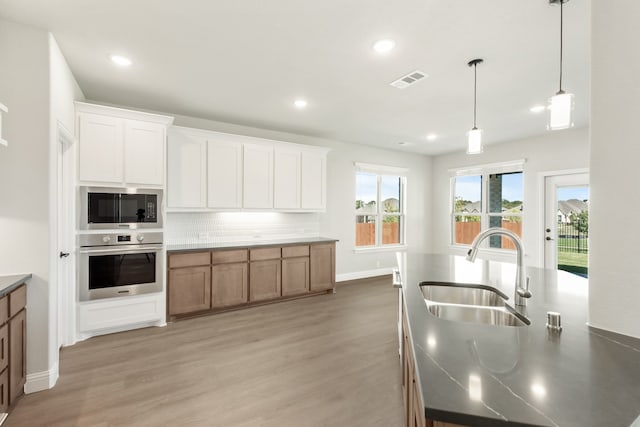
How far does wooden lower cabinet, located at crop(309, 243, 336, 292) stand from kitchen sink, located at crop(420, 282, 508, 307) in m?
2.95

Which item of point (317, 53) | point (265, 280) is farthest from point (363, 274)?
point (317, 53)

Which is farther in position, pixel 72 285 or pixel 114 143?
pixel 114 143

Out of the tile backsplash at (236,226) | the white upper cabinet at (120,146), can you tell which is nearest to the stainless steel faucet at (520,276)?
the white upper cabinet at (120,146)

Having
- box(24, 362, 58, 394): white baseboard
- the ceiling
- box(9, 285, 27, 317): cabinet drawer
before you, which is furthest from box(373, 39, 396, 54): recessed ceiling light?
box(24, 362, 58, 394): white baseboard

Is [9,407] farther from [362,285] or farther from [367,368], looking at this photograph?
[362,285]

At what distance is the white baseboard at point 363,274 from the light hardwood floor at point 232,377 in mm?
1947

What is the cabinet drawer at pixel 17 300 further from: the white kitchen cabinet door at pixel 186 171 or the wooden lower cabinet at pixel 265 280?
the wooden lower cabinet at pixel 265 280

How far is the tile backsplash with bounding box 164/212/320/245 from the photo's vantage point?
4.30 m

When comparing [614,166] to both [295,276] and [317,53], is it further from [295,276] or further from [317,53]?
[295,276]

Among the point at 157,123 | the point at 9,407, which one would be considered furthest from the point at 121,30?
the point at 9,407

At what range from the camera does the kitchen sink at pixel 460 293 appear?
6.28 ft

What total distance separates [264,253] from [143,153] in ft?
6.65

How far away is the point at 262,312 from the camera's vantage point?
412 cm

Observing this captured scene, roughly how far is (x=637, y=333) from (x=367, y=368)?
1.96 meters
